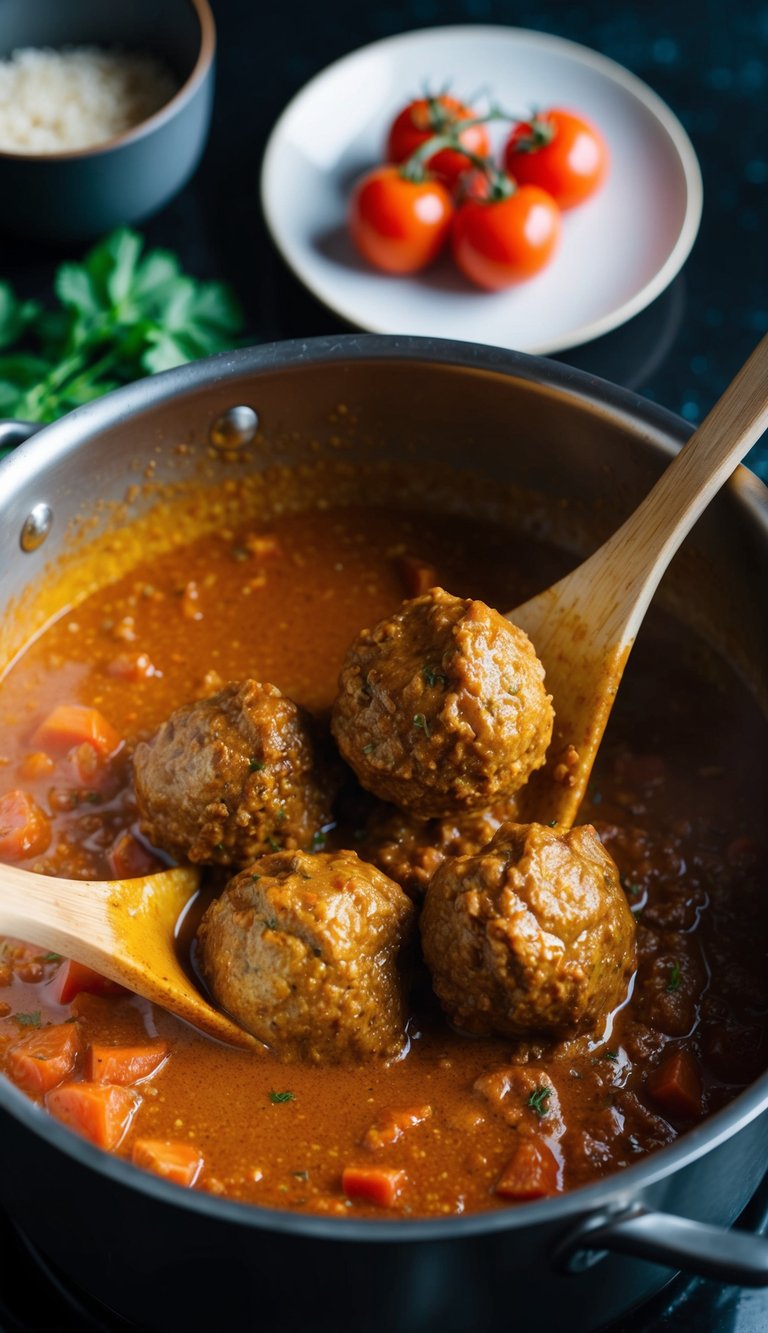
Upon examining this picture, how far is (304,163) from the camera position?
464 centimetres

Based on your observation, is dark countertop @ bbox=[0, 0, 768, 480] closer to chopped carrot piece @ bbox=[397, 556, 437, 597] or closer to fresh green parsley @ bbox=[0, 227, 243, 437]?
fresh green parsley @ bbox=[0, 227, 243, 437]

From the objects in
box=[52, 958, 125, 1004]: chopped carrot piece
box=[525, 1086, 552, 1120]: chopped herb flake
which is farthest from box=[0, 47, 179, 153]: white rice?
box=[525, 1086, 552, 1120]: chopped herb flake

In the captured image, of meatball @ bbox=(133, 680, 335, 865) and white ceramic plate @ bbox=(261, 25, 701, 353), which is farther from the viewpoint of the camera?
white ceramic plate @ bbox=(261, 25, 701, 353)

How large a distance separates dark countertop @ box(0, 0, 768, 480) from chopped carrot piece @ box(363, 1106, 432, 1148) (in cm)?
224

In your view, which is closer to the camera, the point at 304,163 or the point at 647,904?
the point at 647,904

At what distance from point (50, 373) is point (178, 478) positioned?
670 mm

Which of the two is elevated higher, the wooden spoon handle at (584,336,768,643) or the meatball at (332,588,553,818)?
the wooden spoon handle at (584,336,768,643)

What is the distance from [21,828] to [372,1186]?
116 cm

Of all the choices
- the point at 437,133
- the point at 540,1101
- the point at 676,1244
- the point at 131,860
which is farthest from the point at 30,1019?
the point at 437,133

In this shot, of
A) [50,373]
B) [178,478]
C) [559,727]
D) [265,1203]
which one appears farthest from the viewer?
[50,373]

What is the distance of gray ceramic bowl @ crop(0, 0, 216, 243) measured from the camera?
13.6ft

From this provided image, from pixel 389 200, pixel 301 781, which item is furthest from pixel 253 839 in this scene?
pixel 389 200

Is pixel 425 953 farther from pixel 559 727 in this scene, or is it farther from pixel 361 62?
pixel 361 62

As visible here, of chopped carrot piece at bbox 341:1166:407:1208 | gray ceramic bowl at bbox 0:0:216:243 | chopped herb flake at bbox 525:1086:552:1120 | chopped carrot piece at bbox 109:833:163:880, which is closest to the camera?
chopped carrot piece at bbox 341:1166:407:1208
